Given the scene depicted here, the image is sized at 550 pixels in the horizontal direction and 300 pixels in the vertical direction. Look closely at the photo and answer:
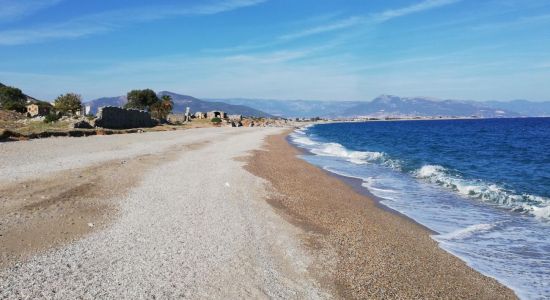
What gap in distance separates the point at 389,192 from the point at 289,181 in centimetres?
418

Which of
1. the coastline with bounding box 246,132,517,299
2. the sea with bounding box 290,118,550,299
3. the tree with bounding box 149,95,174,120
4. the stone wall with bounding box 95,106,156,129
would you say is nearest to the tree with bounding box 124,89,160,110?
the tree with bounding box 149,95,174,120

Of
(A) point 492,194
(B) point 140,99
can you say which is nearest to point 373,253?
(A) point 492,194

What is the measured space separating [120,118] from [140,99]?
4061cm

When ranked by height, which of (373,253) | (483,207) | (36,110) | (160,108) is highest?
(160,108)

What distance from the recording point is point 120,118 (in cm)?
4956

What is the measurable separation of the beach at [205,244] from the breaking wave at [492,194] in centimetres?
481

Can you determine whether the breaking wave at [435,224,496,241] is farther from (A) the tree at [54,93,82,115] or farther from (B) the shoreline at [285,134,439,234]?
(A) the tree at [54,93,82,115]

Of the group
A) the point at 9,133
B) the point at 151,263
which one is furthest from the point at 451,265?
the point at 9,133

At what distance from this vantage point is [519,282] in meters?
7.62

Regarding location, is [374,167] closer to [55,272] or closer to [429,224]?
[429,224]

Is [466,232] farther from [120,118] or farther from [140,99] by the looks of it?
[140,99]

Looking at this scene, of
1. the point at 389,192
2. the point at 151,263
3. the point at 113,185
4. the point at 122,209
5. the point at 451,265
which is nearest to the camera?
the point at 151,263

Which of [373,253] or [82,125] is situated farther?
[82,125]

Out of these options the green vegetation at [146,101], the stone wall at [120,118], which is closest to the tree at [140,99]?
the green vegetation at [146,101]
